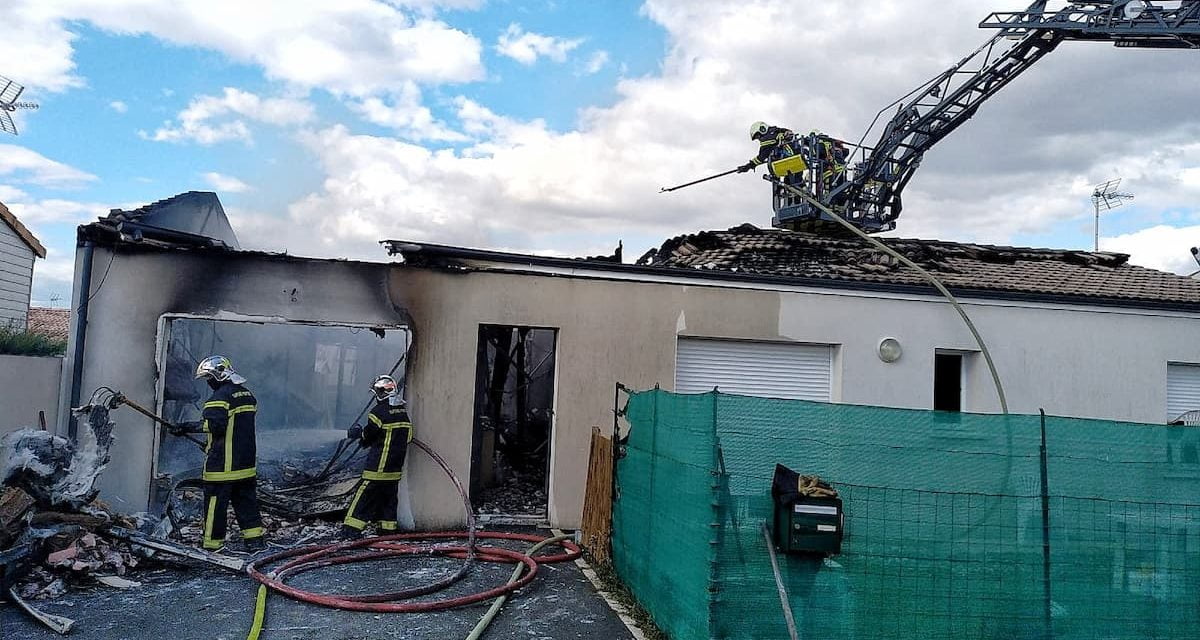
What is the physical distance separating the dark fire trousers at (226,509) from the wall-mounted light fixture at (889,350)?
7.44 meters

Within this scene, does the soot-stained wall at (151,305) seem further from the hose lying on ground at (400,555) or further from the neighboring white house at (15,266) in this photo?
the neighboring white house at (15,266)

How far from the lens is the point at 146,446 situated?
912 cm

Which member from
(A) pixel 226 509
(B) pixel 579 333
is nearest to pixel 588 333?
(B) pixel 579 333

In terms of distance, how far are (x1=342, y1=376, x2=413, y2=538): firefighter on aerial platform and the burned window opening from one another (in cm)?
85

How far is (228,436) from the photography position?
26.5 ft

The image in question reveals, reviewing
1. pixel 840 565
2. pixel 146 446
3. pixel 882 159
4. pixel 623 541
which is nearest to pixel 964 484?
pixel 840 565

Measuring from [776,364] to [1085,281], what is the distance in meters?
5.64

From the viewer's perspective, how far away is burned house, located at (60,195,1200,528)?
361 inches

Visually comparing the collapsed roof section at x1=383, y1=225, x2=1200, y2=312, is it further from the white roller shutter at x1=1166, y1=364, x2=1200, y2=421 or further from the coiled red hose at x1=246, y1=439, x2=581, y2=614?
the coiled red hose at x1=246, y1=439, x2=581, y2=614

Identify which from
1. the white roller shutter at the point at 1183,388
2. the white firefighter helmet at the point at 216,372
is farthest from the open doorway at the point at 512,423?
the white roller shutter at the point at 1183,388

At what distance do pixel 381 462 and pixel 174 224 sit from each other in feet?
17.9

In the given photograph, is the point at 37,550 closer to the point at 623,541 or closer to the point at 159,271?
the point at 159,271

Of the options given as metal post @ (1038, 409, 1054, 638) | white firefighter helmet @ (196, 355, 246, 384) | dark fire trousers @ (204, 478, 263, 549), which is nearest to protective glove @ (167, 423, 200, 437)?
white firefighter helmet @ (196, 355, 246, 384)

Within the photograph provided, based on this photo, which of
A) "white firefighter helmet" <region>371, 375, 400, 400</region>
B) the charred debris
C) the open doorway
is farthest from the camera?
the open doorway
